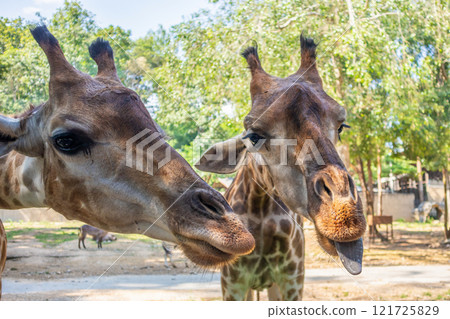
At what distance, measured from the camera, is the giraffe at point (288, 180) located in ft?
11.3

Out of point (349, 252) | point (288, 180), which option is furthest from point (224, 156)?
point (349, 252)

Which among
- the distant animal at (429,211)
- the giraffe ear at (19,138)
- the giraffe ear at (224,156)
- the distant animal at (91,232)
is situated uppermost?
the giraffe ear at (19,138)

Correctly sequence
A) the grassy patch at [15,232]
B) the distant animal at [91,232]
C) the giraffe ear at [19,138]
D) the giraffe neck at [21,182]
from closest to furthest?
the giraffe ear at [19,138], the giraffe neck at [21,182], the distant animal at [91,232], the grassy patch at [15,232]

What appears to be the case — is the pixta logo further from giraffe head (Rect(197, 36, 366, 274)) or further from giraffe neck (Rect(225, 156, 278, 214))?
giraffe neck (Rect(225, 156, 278, 214))

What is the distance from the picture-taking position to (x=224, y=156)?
15.8 ft

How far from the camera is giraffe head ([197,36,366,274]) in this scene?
339 centimetres

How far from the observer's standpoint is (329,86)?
10.3 m

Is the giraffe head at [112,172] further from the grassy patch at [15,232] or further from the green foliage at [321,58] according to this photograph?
the grassy patch at [15,232]

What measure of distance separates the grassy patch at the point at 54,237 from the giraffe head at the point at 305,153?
14.0 meters

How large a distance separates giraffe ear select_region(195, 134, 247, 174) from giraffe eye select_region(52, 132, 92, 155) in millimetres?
2022

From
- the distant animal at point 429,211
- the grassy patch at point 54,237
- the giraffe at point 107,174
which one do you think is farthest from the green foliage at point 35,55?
the distant animal at point 429,211

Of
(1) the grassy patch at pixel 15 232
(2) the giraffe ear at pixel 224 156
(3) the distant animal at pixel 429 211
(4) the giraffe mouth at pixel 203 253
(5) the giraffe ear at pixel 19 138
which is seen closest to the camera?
(4) the giraffe mouth at pixel 203 253

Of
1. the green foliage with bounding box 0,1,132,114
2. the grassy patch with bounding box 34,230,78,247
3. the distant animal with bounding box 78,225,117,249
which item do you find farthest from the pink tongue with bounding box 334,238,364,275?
the grassy patch with bounding box 34,230,78,247

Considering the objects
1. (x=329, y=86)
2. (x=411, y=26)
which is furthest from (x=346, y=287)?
(x=411, y=26)
